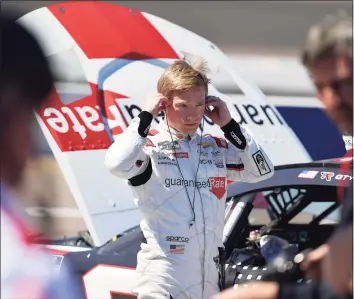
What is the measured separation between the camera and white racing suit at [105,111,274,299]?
10.0 ft

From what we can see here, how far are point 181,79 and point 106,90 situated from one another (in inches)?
87.2

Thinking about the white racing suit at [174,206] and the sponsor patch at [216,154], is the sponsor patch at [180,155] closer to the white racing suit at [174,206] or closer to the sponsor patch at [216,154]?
the white racing suit at [174,206]

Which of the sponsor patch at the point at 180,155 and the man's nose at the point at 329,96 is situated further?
the sponsor patch at the point at 180,155

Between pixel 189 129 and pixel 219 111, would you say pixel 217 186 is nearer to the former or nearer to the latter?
pixel 189 129

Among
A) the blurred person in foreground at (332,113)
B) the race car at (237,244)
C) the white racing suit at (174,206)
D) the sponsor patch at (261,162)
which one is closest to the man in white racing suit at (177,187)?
the white racing suit at (174,206)

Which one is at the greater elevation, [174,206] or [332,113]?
[174,206]

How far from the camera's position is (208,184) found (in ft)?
10.3

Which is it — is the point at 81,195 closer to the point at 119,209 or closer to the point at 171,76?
the point at 119,209

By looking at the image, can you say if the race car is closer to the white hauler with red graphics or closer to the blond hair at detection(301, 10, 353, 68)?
the white hauler with red graphics

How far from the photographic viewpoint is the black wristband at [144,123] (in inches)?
125

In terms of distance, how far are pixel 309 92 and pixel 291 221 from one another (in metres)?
4.82

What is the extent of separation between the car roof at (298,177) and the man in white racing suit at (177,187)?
32.4 inches

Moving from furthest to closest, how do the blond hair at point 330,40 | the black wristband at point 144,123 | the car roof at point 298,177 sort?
the car roof at point 298,177 < the black wristband at point 144,123 < the blond hair at point 330,40

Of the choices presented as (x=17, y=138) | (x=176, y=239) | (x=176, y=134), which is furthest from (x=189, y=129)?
(x=17, y=138)
